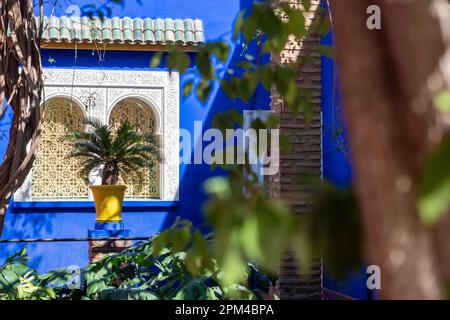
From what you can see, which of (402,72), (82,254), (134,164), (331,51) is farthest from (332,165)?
(402,72)

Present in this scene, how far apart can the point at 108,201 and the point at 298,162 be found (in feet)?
5.87

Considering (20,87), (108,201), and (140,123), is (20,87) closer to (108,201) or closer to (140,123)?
Result: (108,201)

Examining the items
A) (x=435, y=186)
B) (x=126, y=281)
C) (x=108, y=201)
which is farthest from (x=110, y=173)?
(x=435, y=186)

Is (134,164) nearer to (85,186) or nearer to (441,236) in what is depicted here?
(85,186)

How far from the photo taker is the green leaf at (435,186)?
0.71 meters

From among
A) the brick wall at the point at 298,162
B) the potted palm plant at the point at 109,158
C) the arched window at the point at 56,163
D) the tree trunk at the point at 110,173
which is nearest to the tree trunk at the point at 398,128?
the brick wall at the point at 298,162

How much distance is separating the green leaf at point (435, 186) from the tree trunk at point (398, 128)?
45 mm

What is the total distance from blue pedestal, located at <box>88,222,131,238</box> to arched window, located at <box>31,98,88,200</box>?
189 centimetres

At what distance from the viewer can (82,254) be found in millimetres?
8398

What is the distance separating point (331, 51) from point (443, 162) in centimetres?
123

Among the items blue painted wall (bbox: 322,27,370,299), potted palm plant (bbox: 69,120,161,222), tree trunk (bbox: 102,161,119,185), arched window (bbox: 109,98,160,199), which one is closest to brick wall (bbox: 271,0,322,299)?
blue painted wall (bbox: 322,27,370,299)

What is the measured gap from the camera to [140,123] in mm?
9172

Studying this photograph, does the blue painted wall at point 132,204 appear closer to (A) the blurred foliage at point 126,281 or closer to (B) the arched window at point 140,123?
(B) the arched window at point 140,123
